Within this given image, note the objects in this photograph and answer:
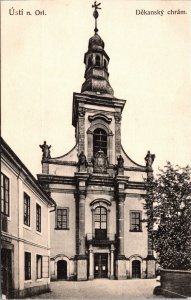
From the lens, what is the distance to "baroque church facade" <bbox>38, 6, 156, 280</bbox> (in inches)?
839

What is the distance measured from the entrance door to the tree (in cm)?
596

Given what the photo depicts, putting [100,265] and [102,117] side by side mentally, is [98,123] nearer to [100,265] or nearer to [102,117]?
[102,117]

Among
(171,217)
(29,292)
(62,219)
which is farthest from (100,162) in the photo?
(29,292)

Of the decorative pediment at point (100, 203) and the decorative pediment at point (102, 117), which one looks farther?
the decorative pediment at point (102, 117)

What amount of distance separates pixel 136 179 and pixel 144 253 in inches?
159

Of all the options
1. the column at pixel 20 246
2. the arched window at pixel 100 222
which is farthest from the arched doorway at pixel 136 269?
the column at pixel 20 246

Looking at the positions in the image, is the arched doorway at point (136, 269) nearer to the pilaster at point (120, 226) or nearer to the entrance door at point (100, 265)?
the pilaster at point (120, 226)

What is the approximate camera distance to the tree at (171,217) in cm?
1538

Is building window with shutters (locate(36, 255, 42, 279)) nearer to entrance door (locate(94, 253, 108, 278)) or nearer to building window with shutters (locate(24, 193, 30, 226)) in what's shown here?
building window with shutters (locate(24, 193, 30, 226))

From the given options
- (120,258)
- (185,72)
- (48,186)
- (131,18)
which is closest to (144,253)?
(120,258)

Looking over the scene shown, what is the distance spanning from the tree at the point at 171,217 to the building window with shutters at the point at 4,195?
6.42 meters

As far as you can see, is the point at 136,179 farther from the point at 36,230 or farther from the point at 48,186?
the point at 36,230

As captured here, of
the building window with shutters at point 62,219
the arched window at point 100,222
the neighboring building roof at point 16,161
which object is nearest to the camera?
the neighboring building roof at point 16,161

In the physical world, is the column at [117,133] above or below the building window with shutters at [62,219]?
above
